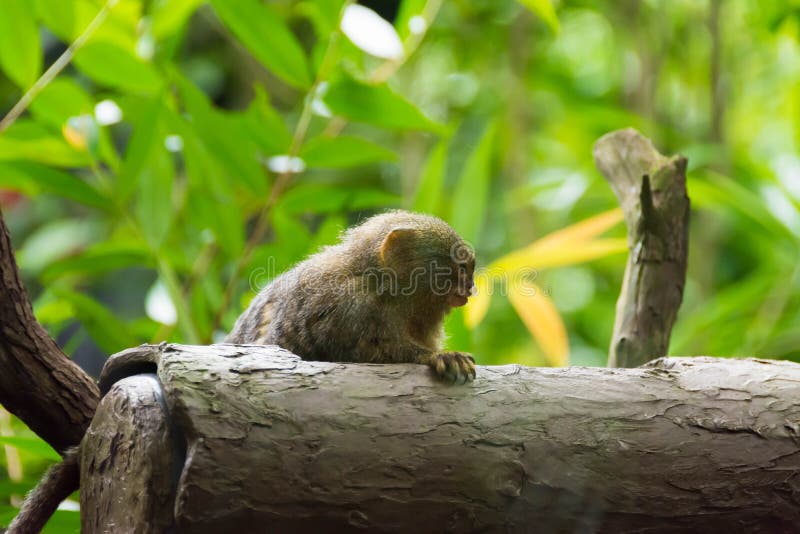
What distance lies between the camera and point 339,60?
3209 mm

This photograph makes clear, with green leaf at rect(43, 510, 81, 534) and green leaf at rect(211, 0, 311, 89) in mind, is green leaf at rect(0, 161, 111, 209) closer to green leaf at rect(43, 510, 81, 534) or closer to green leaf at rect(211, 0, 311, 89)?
green leaf at rect(211, 0, 311, 89)

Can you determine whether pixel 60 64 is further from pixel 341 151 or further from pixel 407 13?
pixel 407 13

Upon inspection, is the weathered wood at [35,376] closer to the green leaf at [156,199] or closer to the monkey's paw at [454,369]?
the monkey's paw at [454,369]

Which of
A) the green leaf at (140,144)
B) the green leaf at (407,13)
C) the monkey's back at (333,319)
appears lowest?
the monkey's back at (333,319)

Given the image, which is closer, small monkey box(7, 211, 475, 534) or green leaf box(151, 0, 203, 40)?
small monkey box(7, 211, 475, 534)

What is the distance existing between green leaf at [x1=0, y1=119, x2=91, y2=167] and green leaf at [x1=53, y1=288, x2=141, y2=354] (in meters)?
0.52

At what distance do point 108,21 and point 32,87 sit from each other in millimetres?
462

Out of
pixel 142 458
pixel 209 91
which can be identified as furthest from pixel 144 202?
pixel 209 91

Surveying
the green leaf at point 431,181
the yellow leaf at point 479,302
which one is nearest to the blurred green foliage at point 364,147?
the green leaf at point 431,181

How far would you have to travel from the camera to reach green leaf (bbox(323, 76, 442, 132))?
309 centimetres

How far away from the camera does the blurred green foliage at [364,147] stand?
3119mm

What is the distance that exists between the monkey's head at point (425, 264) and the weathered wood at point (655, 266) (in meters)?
0.62

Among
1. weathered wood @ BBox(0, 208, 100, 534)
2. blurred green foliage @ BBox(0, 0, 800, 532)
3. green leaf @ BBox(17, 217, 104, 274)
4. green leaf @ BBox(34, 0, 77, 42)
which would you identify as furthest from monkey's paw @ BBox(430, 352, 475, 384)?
green leaf @ BBox(17, 217, 104, 274)

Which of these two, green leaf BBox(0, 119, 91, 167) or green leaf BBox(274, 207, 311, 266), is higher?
green leaf BBox(0, 119, 91, 167)
